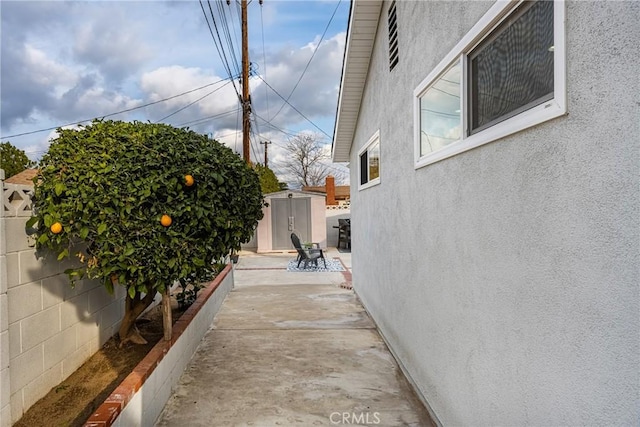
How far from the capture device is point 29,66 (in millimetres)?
9484

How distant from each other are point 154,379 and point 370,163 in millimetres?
4508

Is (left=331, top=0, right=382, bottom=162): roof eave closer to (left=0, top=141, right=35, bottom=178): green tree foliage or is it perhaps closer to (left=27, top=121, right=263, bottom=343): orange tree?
(left=27, top=121, right=263, bottom=343): orange tree

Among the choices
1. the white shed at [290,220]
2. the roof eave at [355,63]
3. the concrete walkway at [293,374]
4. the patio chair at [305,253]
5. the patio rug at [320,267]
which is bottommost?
the concrete walkway at [293,374]

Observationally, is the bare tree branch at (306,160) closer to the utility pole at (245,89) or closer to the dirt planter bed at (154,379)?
the utility pole at (245,89)

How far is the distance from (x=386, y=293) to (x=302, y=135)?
33797 millimetres

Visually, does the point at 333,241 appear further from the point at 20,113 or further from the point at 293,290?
the point at 20,113

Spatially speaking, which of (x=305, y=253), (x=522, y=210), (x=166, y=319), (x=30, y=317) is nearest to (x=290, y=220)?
(x=305, y=253)

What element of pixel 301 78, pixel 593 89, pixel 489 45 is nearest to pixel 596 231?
pixel 593 89

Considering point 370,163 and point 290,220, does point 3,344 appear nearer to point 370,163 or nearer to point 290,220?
point 370,163

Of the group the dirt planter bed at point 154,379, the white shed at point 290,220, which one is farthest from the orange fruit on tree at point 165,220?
the white shed at point 290,220

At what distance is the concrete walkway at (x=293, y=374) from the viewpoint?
316 cm

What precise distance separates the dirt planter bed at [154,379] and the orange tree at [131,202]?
0.64 m

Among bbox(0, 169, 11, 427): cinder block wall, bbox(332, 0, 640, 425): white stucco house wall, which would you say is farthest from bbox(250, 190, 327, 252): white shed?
bbox(0, 169, 11, 427): cinder block wall

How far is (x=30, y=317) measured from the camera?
2713 millimetres
